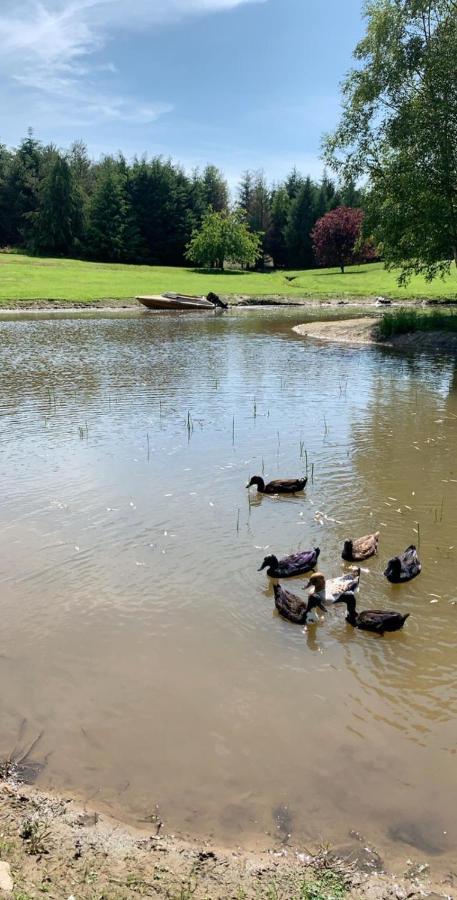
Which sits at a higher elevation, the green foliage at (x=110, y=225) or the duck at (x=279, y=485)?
the green foliage at (x=110, y=225)

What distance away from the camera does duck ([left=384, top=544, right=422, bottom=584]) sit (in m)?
7.57

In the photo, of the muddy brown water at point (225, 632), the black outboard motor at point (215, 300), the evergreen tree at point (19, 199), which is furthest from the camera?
the evergreen tree at point (19, 199)

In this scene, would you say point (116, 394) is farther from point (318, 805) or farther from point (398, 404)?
point (318, 805)

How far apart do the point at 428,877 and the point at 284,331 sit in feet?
107

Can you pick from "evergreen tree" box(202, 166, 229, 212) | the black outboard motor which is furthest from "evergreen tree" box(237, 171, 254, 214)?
the black outboard motor

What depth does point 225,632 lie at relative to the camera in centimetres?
656

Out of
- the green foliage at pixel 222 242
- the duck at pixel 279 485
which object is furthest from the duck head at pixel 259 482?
the green foliage at pixel 222 242

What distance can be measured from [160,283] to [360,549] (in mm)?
57889

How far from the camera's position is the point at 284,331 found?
3512 cm

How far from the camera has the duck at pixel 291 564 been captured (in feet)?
25.4

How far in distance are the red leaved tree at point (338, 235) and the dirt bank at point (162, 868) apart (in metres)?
80.3

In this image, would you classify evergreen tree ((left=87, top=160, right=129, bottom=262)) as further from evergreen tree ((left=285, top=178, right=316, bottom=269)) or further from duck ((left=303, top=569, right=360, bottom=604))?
duck ((left=303, top=569, right=360, bottom=604))

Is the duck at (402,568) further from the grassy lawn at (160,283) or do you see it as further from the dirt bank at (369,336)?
the grassy lawn at (160,283)

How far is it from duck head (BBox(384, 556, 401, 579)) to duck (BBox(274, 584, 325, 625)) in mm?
1034
